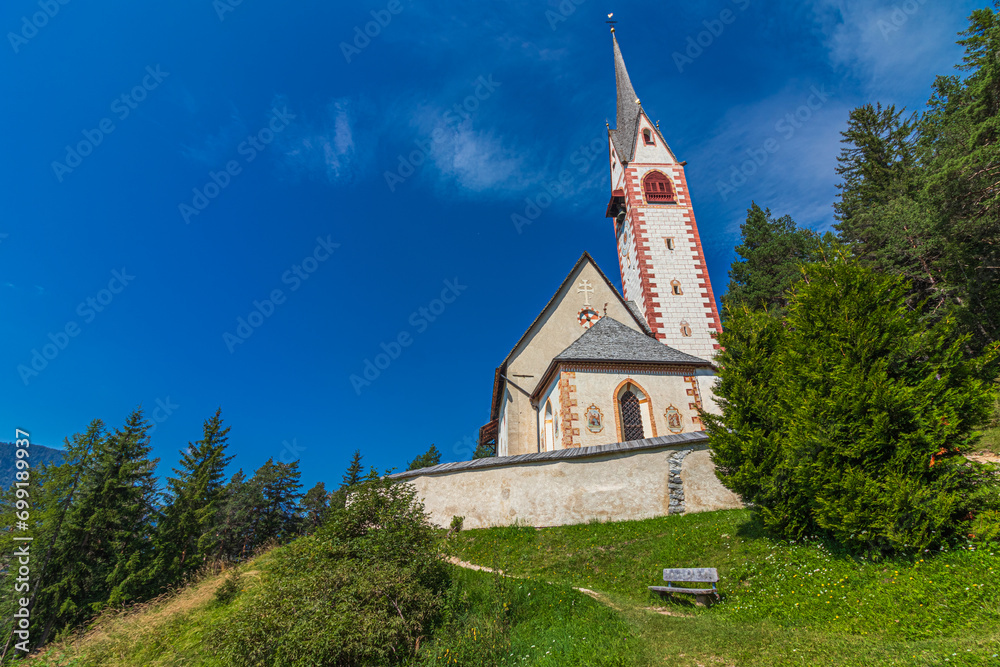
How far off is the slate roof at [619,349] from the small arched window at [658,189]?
40.0 ft

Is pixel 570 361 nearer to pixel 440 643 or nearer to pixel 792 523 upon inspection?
pixel 792 523

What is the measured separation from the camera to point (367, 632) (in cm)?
630

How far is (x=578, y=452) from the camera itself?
13.9 metres

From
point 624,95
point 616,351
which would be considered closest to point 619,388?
point 616,351

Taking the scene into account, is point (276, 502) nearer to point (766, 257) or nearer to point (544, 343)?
point (544, 343)

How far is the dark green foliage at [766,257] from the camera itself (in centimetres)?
3341

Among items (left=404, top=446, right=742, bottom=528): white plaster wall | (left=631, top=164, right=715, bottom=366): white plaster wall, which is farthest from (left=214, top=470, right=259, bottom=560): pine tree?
(left=631, top=164, right=715, bottom=366): white plaster wall

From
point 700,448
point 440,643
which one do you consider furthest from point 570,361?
point 440,643

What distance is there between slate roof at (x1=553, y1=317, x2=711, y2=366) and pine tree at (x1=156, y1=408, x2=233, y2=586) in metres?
23.6

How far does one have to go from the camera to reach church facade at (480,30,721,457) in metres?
18.8

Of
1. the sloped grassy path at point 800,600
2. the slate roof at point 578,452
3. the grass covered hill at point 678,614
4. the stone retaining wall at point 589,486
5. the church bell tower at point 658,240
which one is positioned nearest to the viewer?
the sloped grassy path at point 800,600

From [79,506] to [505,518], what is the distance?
23.7 m

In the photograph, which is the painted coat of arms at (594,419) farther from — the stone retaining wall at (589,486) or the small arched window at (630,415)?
the stone retaining wall at (589,486)

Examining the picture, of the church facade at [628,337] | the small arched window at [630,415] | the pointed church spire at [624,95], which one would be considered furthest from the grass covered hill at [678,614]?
the pointed church spire at [624,95]
